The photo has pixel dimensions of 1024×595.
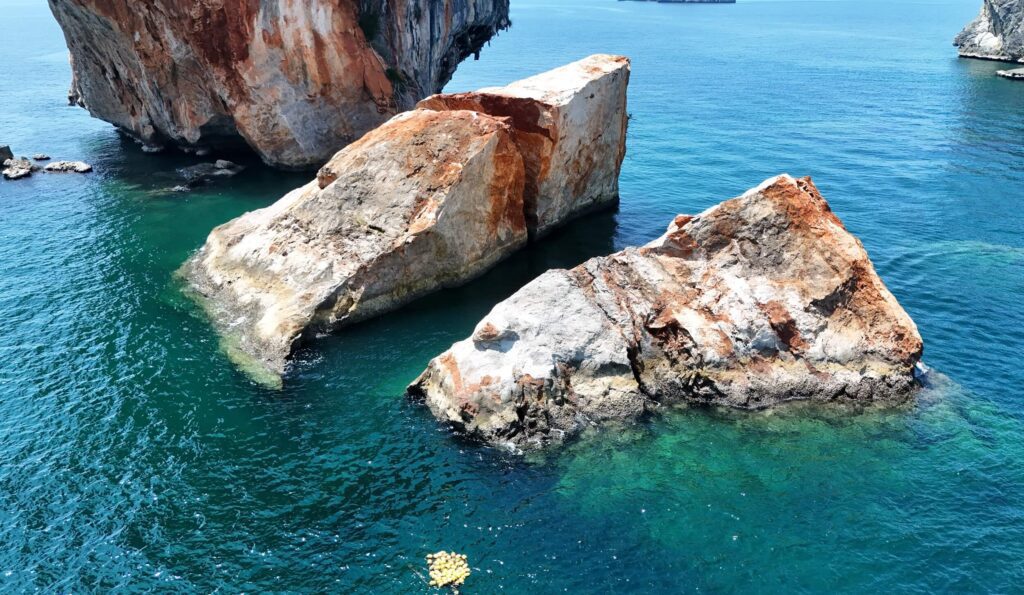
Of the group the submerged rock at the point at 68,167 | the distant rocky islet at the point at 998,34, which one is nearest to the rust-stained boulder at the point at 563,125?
the submerged rock at the point at 68,167

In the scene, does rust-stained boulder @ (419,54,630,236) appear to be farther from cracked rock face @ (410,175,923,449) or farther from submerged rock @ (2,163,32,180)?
submerged rock @ (2,163,32,180)

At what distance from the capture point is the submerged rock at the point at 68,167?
61.2 meters

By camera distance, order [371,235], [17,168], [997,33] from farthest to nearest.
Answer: [997,33], [17,168], [371,235]

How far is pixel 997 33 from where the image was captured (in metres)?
120

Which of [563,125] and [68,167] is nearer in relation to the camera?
[563,125]

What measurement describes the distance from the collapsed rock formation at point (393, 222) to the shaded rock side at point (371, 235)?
0.23 feet

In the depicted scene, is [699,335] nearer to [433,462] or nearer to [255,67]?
[433,462]

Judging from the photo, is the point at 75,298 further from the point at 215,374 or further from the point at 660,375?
the point at 660,375

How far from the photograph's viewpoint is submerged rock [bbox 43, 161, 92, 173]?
A: 61.2 meters

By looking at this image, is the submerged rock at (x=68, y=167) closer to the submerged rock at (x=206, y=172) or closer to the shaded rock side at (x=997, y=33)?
the submerged rock at (x=206, y=172)

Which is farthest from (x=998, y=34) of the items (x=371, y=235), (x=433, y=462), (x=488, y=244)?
(x=433, y=462)

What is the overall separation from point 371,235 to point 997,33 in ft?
418

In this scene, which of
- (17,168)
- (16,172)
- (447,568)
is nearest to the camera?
(447,568)

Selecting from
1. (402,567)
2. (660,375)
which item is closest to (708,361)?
(660,375)
